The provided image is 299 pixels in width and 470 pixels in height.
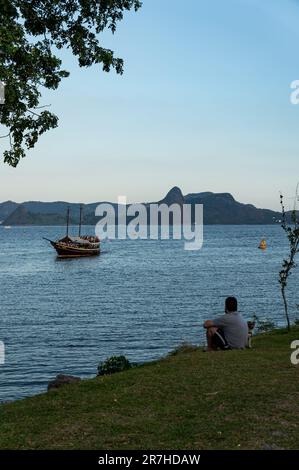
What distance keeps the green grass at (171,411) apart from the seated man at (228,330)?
869 mm

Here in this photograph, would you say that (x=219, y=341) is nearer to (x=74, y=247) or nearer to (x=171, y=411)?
(x=171, y=411)

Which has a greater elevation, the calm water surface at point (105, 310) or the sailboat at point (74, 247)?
the sailboat at point (74, 247)

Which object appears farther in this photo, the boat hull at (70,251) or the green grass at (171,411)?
the boat hull at (70,251)

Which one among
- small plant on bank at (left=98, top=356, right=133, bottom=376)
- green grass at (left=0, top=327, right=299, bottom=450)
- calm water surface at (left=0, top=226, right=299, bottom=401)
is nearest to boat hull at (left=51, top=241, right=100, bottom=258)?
calm water surface at (left=0, top=226, right=299, bottom=401)

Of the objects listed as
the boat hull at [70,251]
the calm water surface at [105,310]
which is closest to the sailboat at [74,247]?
the boat hull at [70,251]

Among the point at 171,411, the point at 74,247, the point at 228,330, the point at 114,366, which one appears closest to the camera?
the point at 171,411

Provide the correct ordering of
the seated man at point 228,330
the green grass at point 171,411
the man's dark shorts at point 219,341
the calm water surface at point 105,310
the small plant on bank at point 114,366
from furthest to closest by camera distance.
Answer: the calm water surface at point 105,310
the small plant on bank at point 114,366
the man's dark shorts at point 219,341
the seated man at point 228,330
the green grass at point 171,411

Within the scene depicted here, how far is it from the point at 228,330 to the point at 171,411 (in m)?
5.26

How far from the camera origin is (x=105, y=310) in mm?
46688

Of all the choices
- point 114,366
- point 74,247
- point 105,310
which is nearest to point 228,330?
point 114,366

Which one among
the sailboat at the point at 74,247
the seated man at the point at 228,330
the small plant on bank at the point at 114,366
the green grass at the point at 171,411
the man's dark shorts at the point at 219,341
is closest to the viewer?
the green grass at the point at 171,411

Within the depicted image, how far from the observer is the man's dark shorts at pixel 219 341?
552 inches

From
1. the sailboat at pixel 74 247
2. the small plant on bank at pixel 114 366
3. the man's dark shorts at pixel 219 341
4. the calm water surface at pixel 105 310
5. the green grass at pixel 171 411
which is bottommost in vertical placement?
the calm water surface at pixel 105 310

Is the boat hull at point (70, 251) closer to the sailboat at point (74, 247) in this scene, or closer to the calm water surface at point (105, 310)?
the sailboat at point (74, 247)
